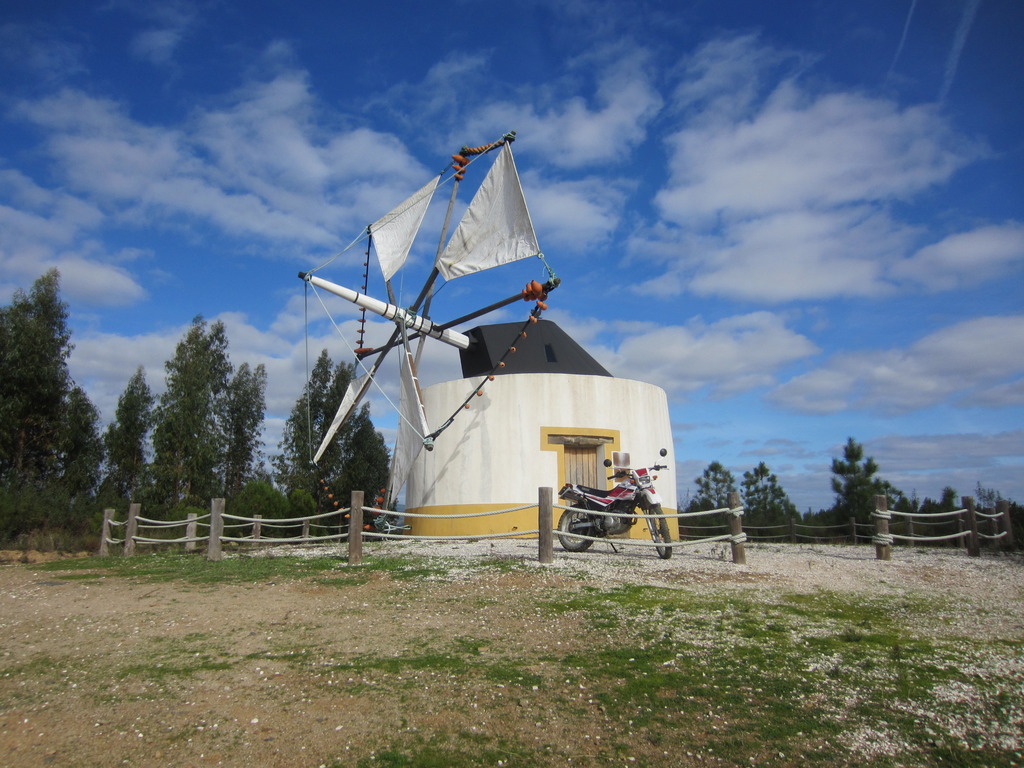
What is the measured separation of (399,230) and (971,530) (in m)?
13.3

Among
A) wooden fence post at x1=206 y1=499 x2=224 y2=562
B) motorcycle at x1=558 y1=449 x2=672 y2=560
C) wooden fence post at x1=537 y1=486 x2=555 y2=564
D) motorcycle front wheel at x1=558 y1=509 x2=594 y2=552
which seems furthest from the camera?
motorcycle front wheel at x1=558 y1=509 x2=594 y2=552

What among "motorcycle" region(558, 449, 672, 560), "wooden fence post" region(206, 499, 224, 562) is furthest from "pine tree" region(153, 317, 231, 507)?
"motorcycle" region(558, 449, 672, 560)

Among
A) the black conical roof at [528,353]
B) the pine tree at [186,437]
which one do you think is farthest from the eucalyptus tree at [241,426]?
the black conical roof at [528,353]

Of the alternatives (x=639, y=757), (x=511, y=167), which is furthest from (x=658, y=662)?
(x=511, y=167)

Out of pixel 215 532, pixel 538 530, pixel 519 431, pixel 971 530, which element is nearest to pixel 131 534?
pixel 215 532

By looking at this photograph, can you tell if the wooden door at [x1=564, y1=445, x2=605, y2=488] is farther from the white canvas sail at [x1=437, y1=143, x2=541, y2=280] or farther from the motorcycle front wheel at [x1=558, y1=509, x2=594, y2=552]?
the white canvas sail at [x1=437, y1=143, x2=541, y2=280]

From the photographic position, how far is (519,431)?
1584 centimetres

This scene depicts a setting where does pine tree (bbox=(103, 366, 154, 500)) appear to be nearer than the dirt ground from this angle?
No

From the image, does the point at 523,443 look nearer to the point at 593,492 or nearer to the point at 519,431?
the point at 519,431

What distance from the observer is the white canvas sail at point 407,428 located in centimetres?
1612

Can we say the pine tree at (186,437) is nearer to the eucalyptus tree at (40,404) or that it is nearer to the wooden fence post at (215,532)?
the eucalyptus tree at (40,404)

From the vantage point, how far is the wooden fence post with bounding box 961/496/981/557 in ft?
38.9

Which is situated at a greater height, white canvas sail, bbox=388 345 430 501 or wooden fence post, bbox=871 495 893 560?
white canvas sail, bbox=388 345 430 501

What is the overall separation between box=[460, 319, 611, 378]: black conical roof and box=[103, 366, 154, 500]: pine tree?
46.4 feet
